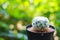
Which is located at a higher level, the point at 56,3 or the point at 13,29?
the point at 56,3

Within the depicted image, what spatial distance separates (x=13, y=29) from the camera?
244 centimetres

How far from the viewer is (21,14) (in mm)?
2430

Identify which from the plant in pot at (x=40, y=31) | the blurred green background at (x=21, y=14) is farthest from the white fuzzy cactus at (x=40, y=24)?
the blurred green background at (x=21, y=14)

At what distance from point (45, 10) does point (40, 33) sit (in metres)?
1.48

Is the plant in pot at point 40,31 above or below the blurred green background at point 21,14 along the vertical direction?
below

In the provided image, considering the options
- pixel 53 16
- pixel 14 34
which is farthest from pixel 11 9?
pixel 53 16

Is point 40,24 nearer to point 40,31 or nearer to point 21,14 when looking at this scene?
point 40,31

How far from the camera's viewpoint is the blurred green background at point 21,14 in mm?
2348

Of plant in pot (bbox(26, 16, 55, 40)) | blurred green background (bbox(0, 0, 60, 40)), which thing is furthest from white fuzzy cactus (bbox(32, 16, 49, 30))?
blurred green background (bbox(0, 0, 60, 40))

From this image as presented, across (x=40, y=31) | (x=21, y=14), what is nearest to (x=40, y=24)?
(x=40, y=31)

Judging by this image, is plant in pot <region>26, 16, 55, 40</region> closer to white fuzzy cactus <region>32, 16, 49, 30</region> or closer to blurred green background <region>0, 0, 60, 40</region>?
white fuzzy cactus <region>32, 16, 49, 30</region>

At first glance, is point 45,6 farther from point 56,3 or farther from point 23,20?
point 23,20

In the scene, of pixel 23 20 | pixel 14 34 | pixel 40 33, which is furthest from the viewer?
pixel 23 20

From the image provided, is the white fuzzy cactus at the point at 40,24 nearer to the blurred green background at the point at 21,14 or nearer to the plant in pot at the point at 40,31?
the plant in pot at the point at 40,31
